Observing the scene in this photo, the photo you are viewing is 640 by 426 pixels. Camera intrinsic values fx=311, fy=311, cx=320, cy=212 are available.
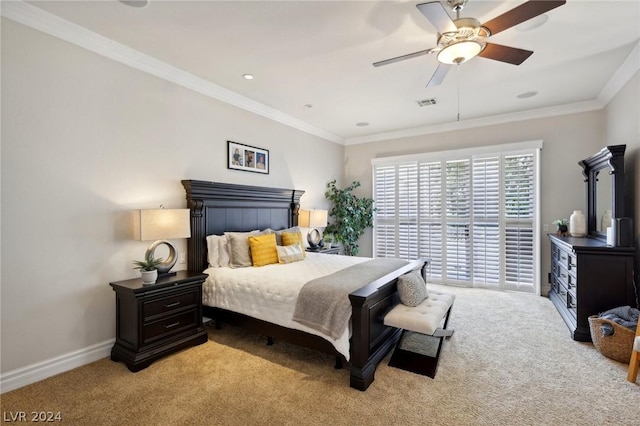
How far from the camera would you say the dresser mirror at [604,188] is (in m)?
3.31

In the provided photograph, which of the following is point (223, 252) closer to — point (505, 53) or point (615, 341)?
point (505, 53)

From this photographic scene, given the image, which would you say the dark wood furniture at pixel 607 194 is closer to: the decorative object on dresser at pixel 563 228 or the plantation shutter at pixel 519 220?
the decorative object on dresser at pixel 563 228

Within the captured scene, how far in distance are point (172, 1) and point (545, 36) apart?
10.3ft

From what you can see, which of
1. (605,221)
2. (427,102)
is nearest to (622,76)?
(605,221)

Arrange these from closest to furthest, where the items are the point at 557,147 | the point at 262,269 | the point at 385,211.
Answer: the point at 262,269 < the point at 557,147 < the point at 385,211

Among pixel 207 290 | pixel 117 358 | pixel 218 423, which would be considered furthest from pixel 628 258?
pixel 117 358

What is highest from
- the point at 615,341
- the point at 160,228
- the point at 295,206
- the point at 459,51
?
the point at 459,51

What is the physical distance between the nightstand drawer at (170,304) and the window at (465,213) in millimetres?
4053

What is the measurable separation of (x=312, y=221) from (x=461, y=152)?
2.86 m

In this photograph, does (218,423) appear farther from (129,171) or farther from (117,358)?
(129,171)

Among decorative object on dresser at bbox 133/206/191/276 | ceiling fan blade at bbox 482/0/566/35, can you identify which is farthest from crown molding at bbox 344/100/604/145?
decorative object on dresser at bbox 133/206/191/276

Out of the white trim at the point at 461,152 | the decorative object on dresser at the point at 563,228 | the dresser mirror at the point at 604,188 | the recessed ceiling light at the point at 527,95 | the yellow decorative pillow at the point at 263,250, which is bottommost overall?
the yellow decorative pillow at the point at 263,250

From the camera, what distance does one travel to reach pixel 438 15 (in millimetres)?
1980

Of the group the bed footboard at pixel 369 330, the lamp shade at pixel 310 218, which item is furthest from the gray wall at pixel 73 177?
the bed footboard at pixel 369 330
